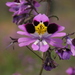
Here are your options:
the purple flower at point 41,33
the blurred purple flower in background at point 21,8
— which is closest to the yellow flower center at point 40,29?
the purple flower at point 41,33

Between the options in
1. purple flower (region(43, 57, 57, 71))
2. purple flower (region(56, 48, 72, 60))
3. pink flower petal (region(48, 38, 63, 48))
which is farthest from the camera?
purple flower (region(43, 57, 57, 71))

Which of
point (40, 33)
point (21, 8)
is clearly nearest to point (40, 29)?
point (40, 33)

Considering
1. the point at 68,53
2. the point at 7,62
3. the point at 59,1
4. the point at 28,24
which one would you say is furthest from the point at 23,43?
the point at 59,1

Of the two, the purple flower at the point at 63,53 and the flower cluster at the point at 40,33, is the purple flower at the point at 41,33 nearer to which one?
the flower cluster at the point at 40,33

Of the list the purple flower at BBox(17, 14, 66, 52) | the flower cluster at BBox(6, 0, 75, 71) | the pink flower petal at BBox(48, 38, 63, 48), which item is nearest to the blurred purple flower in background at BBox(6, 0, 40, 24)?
the flower cluster at BBox(6, 0, 75, 71)

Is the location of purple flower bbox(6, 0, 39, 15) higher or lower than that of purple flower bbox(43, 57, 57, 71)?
higher

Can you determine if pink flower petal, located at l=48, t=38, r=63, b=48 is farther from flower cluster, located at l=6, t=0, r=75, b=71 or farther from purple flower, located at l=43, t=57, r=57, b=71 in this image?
purple flower, located at l=43, t=57, r=57, b=71

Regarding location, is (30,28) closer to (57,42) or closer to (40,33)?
(40,33)

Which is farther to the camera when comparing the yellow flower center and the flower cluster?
the yellow flower center

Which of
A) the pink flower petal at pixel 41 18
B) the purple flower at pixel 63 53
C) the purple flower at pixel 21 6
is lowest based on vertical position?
the purple flower at pixel 63 53
